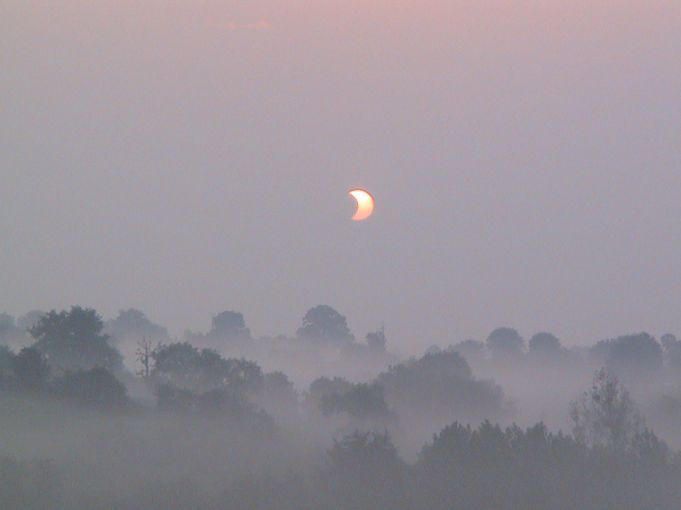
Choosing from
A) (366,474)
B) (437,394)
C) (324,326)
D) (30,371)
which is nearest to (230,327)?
(324,326)

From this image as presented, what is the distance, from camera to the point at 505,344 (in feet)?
520

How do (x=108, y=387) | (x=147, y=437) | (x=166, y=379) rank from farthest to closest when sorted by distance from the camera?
(x=166, y=379) < (x=108, y=387) < (x=147, y=437)

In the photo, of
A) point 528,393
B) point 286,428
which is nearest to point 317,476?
point 286,428

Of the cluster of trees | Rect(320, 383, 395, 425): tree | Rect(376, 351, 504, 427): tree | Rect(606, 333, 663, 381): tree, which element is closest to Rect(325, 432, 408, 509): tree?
the cluster of trees

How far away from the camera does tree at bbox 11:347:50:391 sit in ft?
229

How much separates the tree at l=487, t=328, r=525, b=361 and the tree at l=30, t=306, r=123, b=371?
76576 millimetres

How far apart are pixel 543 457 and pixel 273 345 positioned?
99.8 metres

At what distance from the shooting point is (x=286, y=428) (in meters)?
71.6

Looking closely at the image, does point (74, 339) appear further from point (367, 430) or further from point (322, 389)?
point (367, 430)

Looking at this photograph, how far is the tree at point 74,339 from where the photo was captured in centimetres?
8481

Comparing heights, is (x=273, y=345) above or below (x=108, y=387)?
above

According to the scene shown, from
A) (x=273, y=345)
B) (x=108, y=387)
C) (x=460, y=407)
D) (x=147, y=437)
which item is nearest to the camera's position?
(x=147, y=437)

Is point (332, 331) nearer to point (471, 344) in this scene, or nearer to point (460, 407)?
point (471, 344)

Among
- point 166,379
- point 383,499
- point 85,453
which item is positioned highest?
point 166,379
